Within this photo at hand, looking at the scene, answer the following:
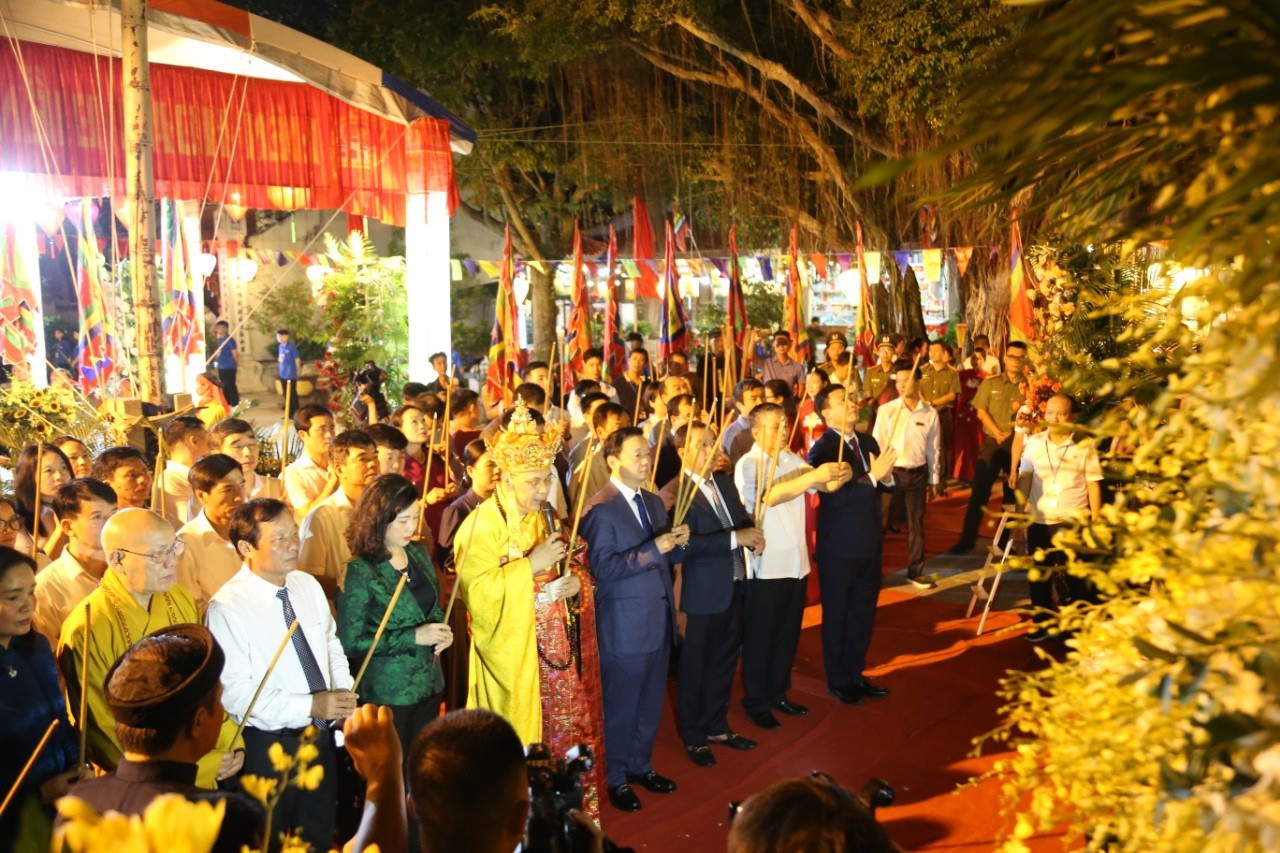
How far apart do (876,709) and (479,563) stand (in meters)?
2.60

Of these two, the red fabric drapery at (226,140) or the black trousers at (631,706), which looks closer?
the black trousers at (631,706)

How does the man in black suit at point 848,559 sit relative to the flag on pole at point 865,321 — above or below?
below

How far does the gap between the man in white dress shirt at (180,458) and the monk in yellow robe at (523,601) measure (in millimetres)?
1756

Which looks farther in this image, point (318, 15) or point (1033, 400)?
point (318, 15)

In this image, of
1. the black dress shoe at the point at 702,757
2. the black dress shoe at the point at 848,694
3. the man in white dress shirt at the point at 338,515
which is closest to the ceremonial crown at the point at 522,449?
the man in white dress shirt at the point at 338,515

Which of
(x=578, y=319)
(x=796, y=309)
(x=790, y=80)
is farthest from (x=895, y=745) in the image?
(x=790, y=80)

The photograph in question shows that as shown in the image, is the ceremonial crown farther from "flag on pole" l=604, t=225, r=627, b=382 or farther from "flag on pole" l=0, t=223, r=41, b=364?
"flag on pole" l=604, t=225, r=627, b=382

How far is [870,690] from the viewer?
5953 millimetres

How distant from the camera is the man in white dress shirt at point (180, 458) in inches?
206

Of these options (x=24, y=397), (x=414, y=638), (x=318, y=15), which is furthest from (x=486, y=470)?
(x=318, y=15)

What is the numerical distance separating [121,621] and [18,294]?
636 centimetres

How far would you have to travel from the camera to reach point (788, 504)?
5.51 meters

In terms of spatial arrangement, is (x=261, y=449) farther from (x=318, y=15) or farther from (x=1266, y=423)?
(x=318, y=15)

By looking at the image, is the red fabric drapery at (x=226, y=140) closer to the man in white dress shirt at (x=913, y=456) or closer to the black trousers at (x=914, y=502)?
the man in white dress shirt at (x=913, y=456)
